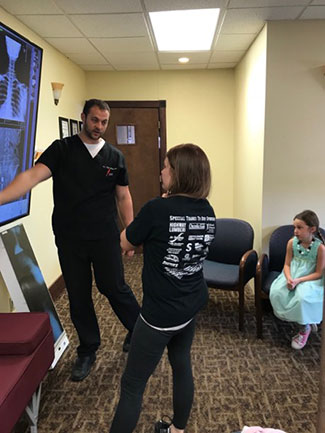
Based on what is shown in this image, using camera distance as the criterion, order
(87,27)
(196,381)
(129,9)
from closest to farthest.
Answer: (196,381), (129,9), (87,27)

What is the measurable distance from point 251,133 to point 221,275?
1565 mm

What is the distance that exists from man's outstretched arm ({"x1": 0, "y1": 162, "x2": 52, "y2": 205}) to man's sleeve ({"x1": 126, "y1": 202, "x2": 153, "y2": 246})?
699 mm

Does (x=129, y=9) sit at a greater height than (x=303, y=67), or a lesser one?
greater

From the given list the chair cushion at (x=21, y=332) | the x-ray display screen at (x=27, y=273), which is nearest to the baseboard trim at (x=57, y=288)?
the x-ray display screen at (x=27, y=273)

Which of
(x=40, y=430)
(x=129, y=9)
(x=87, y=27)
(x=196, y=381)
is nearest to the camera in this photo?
(x=40, y=430)

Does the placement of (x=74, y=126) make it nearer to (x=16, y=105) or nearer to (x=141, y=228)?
(x=16, y=105)

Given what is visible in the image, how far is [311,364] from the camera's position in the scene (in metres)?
2.29

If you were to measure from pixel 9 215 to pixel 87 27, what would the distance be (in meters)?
1.67

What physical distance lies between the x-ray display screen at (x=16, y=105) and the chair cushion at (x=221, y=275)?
1528mm

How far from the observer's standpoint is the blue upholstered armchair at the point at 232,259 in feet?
8.80

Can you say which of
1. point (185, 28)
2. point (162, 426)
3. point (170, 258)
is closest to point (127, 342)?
point (162, 426)

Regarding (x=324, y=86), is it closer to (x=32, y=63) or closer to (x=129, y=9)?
(x=129, y=9)

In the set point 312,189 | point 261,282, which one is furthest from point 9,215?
point 312,189

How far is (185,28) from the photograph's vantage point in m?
2.92
